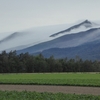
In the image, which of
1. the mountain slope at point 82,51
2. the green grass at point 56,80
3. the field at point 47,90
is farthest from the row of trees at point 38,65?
the field at point 47,90

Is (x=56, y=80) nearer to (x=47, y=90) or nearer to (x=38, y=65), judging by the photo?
(x=47, y=90)

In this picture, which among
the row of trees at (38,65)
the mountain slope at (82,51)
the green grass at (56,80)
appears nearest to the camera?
the green grass at (56,80)

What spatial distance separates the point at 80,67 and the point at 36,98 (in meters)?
86.9

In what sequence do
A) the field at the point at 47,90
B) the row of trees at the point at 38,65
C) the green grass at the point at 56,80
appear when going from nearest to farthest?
the field at the point at 47,90 → the green grass at the point at 56,80 → the row of trees at the point at 38,65

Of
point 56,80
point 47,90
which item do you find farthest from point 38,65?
point 47,90

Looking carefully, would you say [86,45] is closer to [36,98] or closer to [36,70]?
[36,70]

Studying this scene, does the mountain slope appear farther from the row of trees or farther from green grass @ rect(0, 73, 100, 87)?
green grass @ rect(0, 73, 100, 87)

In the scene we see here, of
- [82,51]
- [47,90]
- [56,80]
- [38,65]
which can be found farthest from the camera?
[82,51]

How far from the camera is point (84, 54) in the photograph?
463 ft

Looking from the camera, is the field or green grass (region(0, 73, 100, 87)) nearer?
the field

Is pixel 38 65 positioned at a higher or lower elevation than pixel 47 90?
lower

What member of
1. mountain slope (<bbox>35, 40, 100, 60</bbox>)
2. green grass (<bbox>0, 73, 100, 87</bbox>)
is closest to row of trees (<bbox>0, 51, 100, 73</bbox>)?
mountain slope (<bbox>35, 40, 100, 60</bbox>)

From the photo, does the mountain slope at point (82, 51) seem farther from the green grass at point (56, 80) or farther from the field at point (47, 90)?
the field at point (47, 90)

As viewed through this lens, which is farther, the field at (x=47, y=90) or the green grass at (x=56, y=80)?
the green grass at (x=56, y=80)
